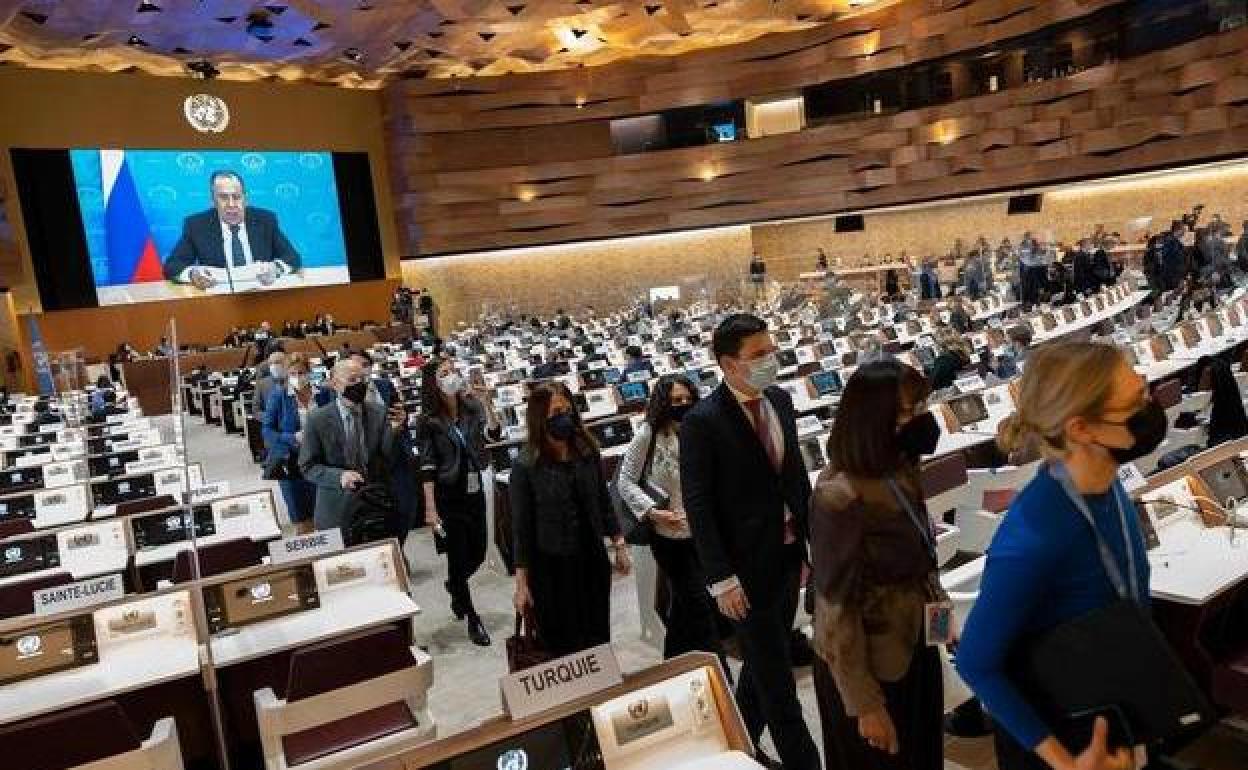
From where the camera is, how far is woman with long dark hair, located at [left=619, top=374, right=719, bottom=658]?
363 centimetres

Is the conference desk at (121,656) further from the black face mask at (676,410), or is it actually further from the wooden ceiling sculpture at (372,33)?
the wooden ceiling sculpture at (372,33)

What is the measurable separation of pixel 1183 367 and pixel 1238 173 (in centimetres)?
1557

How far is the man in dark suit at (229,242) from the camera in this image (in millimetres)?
23609

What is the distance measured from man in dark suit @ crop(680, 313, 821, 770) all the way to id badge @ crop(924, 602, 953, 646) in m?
0.66

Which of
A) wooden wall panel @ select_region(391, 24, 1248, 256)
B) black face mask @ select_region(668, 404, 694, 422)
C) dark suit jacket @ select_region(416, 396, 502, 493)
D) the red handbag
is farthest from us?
wooden wall panel @ select_region(391, 24, 1248, 256)

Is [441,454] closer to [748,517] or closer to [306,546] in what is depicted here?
[306,546]

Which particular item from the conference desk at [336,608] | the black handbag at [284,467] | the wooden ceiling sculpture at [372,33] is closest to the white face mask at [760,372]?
the conference desk at [336,608]

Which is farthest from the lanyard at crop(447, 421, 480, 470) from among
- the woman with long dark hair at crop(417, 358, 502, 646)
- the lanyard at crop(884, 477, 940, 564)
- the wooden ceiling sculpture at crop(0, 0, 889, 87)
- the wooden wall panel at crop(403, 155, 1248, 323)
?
the wooden wall panel at crop(403, 155, 1248, 323)

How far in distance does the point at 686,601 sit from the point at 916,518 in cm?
165

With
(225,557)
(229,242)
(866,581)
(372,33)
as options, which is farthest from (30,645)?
(229,242)

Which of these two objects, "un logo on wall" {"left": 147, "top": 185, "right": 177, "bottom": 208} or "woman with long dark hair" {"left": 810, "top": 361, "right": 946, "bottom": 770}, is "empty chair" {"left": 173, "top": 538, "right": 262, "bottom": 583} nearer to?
"woman with long dark hair" {"left": 810, "top": 361, "right": 946, "bottom": 770}

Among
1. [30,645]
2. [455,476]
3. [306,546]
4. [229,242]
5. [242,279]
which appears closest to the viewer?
[30,645]

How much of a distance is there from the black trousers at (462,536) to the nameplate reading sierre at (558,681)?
296 centimetres

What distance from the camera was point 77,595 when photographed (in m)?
3.54
